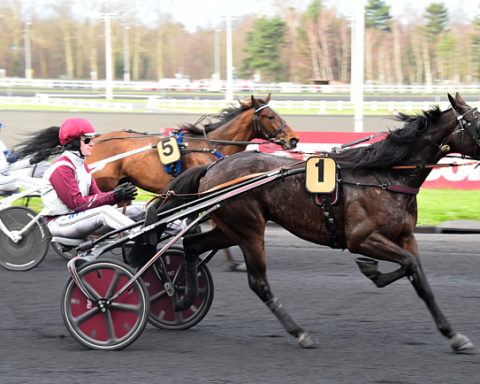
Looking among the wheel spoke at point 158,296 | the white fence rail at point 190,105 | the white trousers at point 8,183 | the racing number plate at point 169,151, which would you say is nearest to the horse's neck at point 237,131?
the racing number plate at point 169,151

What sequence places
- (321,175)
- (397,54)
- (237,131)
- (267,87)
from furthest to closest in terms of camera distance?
(397,54) → (267,87) → (237,131) → (321,175)

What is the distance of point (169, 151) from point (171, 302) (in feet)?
11.0

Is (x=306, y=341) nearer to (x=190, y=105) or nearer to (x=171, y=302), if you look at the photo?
(x=171, y=302)

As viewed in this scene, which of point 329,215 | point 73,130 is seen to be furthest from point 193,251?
point 73,130

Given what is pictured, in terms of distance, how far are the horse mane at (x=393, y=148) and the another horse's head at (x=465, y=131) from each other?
141mm

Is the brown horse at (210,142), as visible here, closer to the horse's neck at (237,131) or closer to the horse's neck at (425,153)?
the horse's neck at (237,131)

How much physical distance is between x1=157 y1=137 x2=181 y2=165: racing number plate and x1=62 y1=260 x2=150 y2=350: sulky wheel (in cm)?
366

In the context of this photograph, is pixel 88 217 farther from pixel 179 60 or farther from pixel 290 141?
pixel 179 60

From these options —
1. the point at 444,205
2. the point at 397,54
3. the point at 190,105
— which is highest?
the point at 397,54

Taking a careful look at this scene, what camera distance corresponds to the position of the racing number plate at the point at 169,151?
822cm

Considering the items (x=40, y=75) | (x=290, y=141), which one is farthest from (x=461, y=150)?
(x=40, y=75)

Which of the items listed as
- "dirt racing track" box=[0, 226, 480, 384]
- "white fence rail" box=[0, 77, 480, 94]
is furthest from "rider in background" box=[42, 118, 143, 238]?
"white fence rail" box=[0, 77, 480, 94]

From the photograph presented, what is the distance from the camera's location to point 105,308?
462 centimetres

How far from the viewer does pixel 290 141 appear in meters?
8.59
